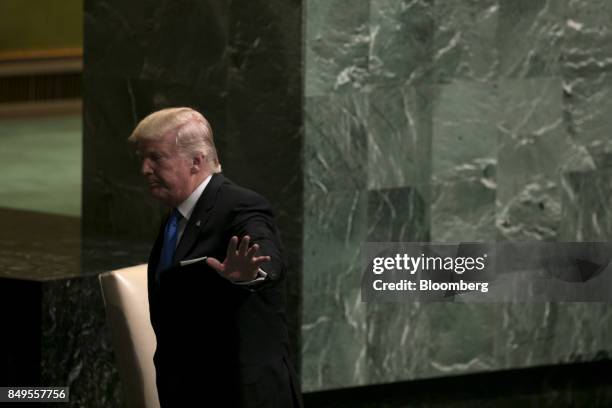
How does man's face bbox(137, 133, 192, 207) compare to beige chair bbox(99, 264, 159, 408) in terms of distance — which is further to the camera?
beige chair bbox(99, 264, 159, 408)

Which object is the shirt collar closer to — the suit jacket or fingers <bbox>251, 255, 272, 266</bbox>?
the suit jacket

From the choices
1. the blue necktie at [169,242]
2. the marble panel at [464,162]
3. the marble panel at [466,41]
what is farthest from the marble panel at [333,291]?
the blue necktie at [169,242]

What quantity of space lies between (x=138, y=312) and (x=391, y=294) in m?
2.34

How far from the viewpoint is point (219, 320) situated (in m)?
4.05

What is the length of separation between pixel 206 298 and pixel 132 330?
1.84ft

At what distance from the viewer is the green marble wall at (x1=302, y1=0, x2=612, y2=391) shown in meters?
6.54

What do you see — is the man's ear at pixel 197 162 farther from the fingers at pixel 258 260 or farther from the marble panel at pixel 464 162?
the marble panel at pixel 464 162

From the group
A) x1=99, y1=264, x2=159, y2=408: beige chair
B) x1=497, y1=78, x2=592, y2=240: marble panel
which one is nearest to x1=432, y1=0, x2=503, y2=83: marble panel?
x1=497, y1=78, x2=592, y2=240: marble panel

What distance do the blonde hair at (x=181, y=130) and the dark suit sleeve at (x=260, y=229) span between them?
17 centimetres

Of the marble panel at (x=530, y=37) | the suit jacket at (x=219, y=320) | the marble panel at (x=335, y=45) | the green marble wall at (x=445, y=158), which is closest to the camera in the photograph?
the suit jacket at (x=219, y=320)

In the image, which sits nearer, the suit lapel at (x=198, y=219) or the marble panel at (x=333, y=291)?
the suit lapel at (x=198, y=219)

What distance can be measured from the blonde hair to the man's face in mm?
13

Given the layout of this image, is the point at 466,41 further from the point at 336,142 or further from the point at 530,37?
the point at 336,142

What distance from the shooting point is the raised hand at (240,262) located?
3.76 m
